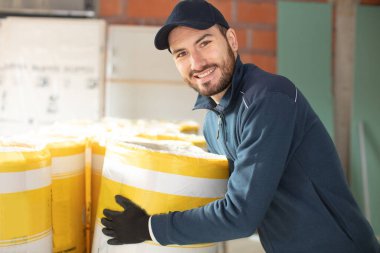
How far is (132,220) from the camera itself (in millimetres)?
1001

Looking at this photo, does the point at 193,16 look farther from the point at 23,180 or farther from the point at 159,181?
the point at 23,180

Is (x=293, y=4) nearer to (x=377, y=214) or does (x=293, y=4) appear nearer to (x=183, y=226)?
(x=377, y=214)

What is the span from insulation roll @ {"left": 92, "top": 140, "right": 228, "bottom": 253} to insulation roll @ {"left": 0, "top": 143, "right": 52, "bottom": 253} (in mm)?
168

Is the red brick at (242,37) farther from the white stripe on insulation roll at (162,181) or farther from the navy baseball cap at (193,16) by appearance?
the white stripe on insulation roll at (162,181)

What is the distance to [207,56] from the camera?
119 centimetres

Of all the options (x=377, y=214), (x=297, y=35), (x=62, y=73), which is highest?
(x=297, y=35)

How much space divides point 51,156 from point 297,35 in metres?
2.86

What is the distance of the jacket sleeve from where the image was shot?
936mm

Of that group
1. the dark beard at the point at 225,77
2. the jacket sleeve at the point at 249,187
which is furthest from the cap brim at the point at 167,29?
the jacket sleeve at the point at 249,187

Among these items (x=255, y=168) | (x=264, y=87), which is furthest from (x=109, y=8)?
(x=255, y=168)

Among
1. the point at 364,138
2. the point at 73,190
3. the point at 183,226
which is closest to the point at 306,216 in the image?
the point at 183,226

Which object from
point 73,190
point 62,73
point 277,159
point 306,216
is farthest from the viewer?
point 62,73

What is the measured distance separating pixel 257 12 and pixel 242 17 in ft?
0.50

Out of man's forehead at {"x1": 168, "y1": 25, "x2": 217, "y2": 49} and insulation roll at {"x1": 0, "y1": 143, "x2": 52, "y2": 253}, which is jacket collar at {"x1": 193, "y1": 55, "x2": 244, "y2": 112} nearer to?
man's forehead at {"x1": 168, "y1": 25, "x2": 217, "y2": 49}
